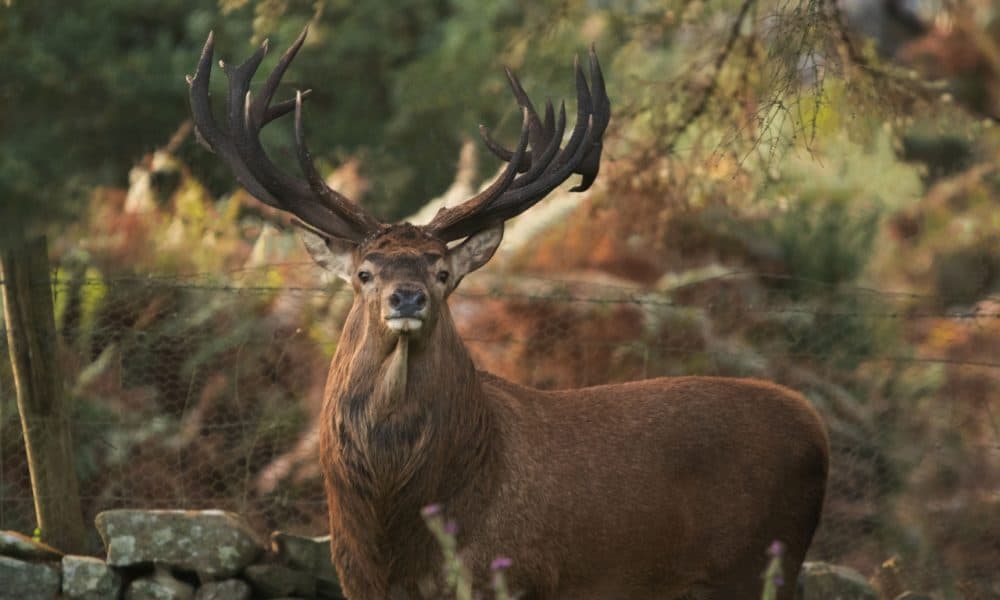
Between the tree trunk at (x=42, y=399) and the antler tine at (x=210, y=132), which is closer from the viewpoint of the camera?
the antler tine at (x=210, y=132)

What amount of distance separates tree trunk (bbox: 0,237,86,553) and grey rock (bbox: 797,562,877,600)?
3.96 meters

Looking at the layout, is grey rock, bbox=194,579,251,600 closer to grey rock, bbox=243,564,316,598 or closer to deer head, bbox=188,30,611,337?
grey rock, bbox=243,564,316,598

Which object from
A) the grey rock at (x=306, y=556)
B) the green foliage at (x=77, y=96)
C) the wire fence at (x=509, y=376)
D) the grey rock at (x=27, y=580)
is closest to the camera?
the grey rock at (x=27, y=580)

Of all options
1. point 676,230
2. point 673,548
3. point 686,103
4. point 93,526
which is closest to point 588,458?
point 673,548

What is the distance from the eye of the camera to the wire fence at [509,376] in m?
8.62

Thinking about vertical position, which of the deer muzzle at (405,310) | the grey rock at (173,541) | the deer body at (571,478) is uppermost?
the deer muzzle at (405,310)

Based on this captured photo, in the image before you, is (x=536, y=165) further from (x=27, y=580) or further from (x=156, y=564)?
(x=27, y=580)

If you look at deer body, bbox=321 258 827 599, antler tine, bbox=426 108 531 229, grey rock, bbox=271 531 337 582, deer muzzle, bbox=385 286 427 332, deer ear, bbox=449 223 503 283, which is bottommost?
grey rock, bbox=271 531 337 582

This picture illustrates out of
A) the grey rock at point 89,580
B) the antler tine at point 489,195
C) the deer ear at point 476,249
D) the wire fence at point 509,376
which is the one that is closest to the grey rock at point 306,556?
the wire fence at point 509,376

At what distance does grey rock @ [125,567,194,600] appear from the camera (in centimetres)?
799

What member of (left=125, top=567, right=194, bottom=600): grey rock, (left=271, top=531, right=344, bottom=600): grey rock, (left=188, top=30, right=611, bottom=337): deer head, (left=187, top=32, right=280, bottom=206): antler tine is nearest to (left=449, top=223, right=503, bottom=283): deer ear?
(left=188, top=30, right=611, bottom=337): deer head

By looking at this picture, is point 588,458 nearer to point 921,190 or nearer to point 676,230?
point 676,230

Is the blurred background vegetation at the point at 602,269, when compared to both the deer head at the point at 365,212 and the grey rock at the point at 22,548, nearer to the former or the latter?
the grey rock at the point at 22,548

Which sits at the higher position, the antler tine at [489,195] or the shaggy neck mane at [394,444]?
the antler tine at [489,195]
